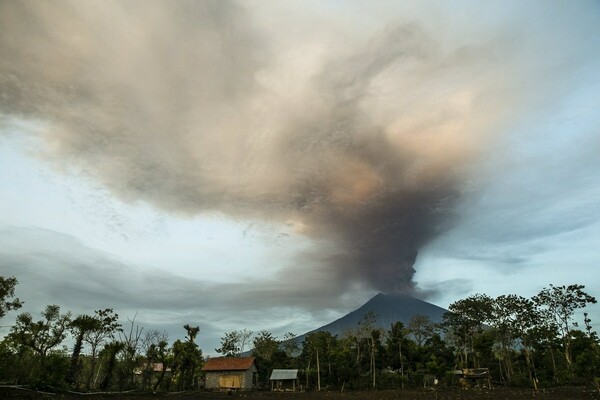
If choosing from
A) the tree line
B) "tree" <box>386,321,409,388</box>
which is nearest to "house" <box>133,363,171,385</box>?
the tree line

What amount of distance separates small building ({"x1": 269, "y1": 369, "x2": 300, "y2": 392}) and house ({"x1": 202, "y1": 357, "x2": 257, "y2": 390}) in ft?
12.3

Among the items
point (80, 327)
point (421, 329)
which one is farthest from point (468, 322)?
point (80, 327)

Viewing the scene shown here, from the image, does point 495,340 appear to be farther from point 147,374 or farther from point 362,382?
point 147,374

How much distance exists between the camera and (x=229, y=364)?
6225 centimetres

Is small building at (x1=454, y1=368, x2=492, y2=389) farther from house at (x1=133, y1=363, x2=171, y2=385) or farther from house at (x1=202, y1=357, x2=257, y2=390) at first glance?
house at (x1=133, y1=363, x2=171, y2=385)

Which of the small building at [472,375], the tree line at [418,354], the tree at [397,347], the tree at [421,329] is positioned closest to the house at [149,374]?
the tree line at [418,354]

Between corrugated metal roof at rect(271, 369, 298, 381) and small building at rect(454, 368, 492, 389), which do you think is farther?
corrugated metal roof at rect(271, 369, 298, 381)

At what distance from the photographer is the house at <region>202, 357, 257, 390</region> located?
198 ft

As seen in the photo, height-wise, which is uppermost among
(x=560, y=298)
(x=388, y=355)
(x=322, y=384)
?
(x=560, y=298)

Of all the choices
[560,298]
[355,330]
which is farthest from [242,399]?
[560,298]

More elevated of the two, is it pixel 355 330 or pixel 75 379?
pixel 355 330

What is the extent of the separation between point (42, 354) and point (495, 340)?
6886cm

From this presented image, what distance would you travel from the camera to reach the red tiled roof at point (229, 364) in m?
60.9

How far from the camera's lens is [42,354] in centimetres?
4172
